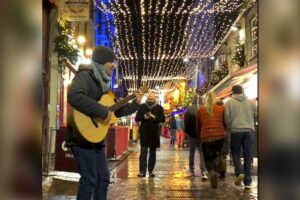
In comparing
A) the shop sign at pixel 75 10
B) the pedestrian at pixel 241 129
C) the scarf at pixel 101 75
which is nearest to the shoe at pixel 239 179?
the pedestrian at pixel 241 129

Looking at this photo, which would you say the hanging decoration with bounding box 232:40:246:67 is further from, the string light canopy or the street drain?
the street drain

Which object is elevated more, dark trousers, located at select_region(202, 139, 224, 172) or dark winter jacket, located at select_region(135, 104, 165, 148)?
dark winter jacket, located at select_region(135, 104, 165, 148)

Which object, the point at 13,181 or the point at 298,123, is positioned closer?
the point at 298,123

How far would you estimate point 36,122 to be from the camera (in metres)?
1.68

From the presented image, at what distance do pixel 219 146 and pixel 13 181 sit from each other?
7.50m

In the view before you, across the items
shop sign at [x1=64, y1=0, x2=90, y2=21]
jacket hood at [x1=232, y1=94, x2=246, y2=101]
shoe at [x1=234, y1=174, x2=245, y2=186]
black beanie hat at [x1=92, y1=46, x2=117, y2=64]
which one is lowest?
shoe at [x1=234, y1=174, x2=245, y2=186]

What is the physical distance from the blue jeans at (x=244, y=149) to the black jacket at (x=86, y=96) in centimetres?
423

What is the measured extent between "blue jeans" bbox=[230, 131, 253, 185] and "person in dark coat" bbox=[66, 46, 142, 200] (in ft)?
13.6

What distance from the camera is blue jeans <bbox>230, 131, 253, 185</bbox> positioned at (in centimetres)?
827

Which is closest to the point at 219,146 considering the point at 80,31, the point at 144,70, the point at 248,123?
the point at 248,123

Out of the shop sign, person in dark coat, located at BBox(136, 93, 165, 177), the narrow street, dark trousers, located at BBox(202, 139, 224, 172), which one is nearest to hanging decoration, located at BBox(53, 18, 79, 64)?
the shop sign

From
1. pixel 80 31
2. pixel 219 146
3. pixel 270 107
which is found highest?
pixel 80 31

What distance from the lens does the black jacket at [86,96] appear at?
434 cm

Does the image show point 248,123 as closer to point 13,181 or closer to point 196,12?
point 13,181
